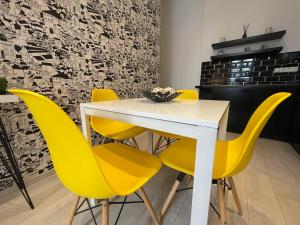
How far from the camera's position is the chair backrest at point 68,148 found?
43cm

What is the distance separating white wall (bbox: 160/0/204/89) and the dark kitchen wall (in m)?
1.30

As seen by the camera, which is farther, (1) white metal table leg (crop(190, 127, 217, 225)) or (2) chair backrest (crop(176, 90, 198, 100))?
(2) chair backrest (crop(176, 90, 198, 100))

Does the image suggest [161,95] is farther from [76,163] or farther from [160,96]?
[76,163]

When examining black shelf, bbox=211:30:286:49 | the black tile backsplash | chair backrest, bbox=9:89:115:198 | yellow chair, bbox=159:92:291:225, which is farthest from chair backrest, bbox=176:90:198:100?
black shelf, bbox=211:30:286:49

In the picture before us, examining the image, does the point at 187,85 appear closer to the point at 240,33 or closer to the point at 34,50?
the point at 240,33

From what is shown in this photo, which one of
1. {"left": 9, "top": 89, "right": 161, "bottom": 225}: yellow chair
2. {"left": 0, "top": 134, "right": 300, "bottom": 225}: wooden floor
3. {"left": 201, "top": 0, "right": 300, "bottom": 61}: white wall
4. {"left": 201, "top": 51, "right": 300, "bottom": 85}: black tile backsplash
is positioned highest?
{"left": 201, "top": 0, "right": 300, "bottom": 61}: white wall

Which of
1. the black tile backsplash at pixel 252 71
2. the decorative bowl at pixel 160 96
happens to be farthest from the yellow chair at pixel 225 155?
the black tile backsplash at pixel 252 71

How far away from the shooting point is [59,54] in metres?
1.48

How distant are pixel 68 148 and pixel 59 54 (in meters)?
1.37

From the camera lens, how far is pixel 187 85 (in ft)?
11.5

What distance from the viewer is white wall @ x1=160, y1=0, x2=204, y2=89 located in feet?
10.6

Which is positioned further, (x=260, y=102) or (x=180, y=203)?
(x=260, y=102)

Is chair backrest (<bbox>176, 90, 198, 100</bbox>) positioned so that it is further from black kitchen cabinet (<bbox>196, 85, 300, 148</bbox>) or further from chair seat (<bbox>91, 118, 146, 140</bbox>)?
black kitchen cabinet (<bbox>196, 85, 300, 148</bbox>)

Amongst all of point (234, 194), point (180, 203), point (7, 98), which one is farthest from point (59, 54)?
point (234, 194)
